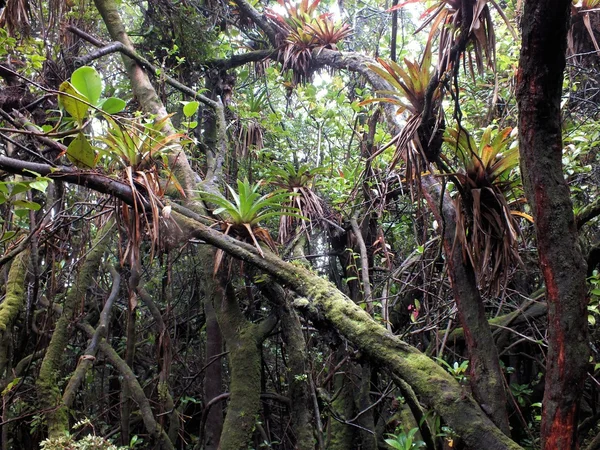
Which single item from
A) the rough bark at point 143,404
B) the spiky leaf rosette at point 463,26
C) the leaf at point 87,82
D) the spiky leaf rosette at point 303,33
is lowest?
the rough bark at point 143,404

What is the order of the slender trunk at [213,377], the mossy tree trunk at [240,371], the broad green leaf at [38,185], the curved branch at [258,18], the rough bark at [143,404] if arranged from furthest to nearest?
the curved branch at [258,18] → the slender trunk at [213,377] → the rough bark at [143,404] → the mossy tree trunk at [240,371] → the broad green leaf at [38,185]

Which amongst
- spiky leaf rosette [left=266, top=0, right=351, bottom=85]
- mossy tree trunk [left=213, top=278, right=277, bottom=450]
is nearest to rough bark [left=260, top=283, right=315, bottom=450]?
mossy tree trunk [left=213, top=278, right=277, bottom=450]

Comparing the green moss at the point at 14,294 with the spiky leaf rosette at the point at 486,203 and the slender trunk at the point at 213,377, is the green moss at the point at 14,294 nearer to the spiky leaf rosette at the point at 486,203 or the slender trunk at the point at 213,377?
the slender trunk at the point at 213,377

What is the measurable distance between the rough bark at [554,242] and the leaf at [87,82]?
137 cm

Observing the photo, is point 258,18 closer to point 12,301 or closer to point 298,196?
point 298,196

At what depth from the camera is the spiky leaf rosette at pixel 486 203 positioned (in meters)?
1.91

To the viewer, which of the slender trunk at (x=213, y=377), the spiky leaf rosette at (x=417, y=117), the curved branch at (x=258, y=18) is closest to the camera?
the spiky leaf rosette at (x=417, y=117)

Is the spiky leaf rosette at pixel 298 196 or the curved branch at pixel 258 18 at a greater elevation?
the curved branch at pixel 258 18

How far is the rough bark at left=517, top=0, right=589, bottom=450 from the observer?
135 centimetres

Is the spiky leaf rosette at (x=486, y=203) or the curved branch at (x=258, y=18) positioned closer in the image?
the spiky leaf rosette at (x=486, y=203)

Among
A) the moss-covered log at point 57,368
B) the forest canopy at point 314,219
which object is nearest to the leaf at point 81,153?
the forest canopy at point 314,219

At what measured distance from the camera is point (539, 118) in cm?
136

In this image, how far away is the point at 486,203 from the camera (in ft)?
6.50

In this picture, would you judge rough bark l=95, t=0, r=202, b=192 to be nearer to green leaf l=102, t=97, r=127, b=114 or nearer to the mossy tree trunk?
the mossy tree trunk
